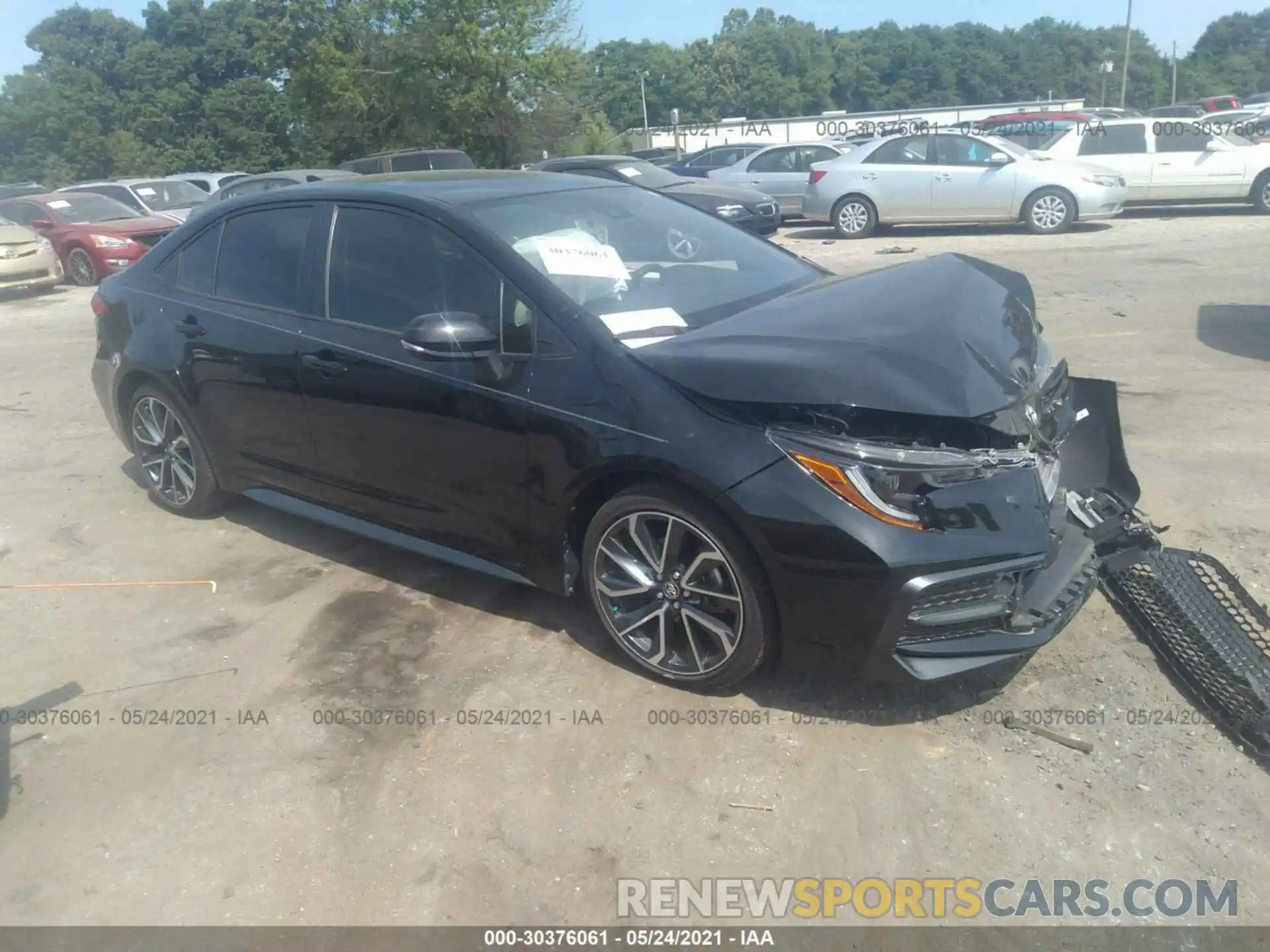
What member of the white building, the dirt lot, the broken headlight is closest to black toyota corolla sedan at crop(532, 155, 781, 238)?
the dirt lot

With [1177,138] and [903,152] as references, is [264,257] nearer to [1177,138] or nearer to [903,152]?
[903,152]

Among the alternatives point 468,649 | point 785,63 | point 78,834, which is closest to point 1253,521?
point 468,649

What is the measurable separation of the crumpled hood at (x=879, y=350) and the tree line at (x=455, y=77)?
3064 cm

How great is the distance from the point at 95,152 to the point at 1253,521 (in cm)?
5721

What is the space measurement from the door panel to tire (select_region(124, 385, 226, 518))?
113 centimetres

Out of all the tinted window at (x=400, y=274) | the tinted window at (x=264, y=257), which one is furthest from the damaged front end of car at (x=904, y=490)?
the tinted window at (x=264, y=257)

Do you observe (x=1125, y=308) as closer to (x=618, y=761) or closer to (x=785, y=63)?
(x=618, y=761)

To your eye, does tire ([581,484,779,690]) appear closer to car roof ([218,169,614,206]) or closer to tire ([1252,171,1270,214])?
car roof ([218,169,614,206])

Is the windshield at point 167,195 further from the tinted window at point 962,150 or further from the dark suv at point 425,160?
the tinted window at point 962,150

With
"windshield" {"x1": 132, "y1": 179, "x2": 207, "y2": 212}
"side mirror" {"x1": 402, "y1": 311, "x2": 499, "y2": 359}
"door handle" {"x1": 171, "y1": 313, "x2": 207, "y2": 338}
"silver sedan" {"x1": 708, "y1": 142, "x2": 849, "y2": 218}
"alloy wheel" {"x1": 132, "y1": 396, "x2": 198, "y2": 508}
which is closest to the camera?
"side mirror" {"x1": 402, "y1": 311, "x2": 499, "y2": 359}

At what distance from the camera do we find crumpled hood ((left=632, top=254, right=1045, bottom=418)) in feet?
10.4

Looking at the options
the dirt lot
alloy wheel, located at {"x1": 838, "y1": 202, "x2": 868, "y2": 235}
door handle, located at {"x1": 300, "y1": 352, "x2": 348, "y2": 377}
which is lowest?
the dirt lot

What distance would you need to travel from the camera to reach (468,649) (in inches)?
161

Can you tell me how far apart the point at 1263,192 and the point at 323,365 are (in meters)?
16.0
